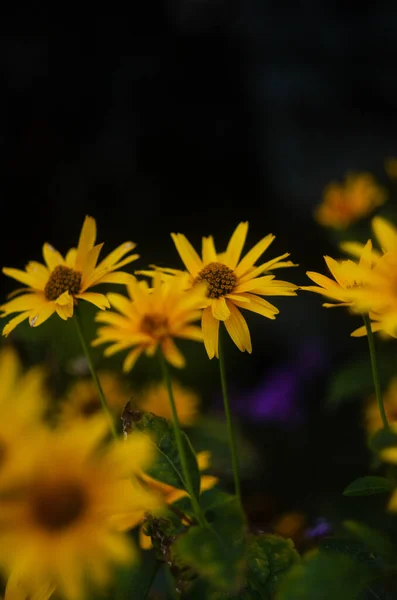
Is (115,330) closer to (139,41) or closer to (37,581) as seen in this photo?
(37,581)

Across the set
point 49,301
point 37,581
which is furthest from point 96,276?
point 37,581

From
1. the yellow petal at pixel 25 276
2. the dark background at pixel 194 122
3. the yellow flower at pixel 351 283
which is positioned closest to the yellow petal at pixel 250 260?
the yellow flower at pixel 351 283

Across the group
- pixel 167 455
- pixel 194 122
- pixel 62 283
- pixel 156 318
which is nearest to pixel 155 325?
pixel 156 318

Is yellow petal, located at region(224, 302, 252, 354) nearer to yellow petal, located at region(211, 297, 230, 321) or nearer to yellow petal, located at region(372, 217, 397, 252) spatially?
yellow petal, located at region(211, 297, 230, 321)

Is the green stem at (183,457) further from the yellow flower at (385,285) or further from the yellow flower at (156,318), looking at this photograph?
the yellow flower at (385,285)

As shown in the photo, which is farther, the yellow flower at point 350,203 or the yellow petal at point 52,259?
the yellow flower at point 350,203

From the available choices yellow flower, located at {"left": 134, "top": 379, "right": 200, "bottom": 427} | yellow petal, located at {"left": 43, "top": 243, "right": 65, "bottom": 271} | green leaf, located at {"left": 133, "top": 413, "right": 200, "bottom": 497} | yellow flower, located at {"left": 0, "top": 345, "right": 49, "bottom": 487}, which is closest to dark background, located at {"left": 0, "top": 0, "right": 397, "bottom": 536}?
yellow flower, located at {"left": 134, "top": 379, "right": 200, "bottom": 427}
